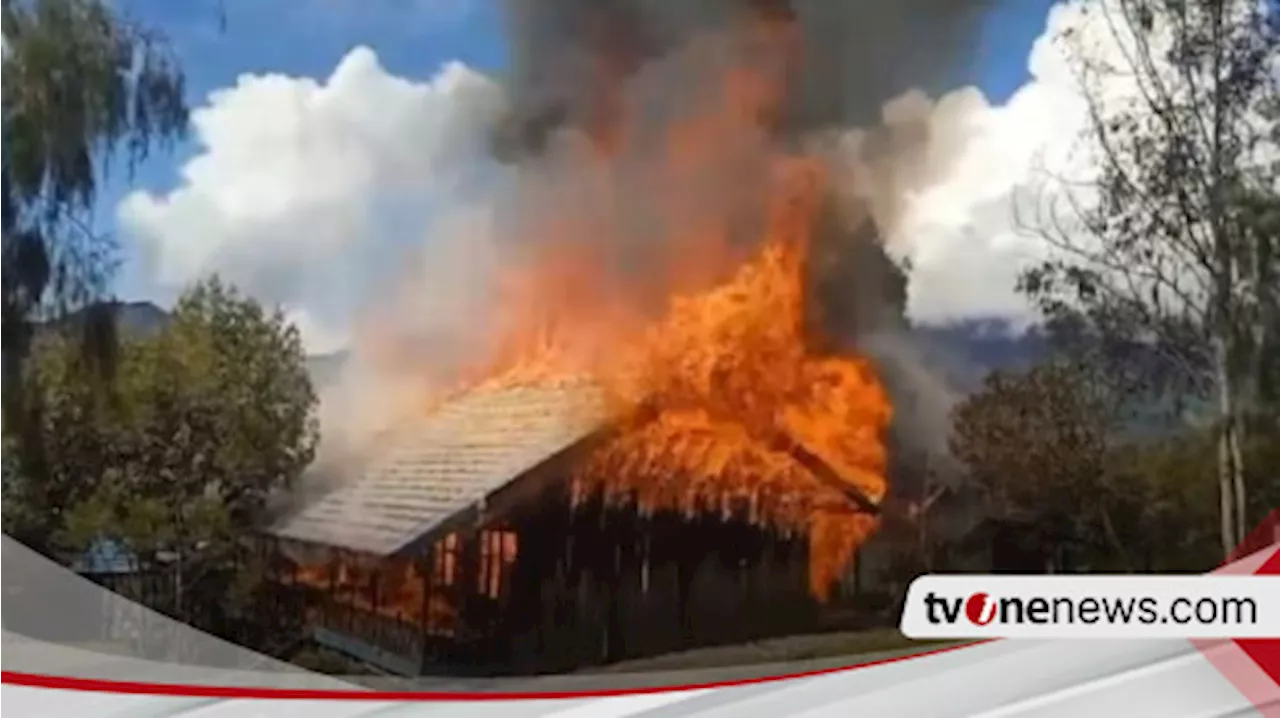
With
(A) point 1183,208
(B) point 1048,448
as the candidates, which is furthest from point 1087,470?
(A) point 1183,208

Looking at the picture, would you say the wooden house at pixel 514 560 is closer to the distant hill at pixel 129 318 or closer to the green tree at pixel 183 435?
the green tree at pixel 183 435

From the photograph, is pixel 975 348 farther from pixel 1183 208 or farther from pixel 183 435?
pixel 183 435

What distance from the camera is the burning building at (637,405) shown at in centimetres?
101

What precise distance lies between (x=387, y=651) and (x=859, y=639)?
297 mm

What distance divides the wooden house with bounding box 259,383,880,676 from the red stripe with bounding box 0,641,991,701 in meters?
0.02

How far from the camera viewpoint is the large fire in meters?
1.02

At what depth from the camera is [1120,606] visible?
1032mm

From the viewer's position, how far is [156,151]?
3.30 feet

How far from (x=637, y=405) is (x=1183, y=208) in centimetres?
37

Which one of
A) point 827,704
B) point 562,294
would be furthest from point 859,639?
point 562,294

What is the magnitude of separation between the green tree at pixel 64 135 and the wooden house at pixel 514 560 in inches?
7.5

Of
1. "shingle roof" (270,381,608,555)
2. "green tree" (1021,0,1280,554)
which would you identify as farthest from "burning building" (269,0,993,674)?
"green tree" (1021,0,1280,554)

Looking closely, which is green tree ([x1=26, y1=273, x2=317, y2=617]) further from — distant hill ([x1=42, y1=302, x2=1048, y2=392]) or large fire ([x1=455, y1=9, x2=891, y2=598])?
distant hill ([x1=42, y1=302, x2=1048, y2=392])

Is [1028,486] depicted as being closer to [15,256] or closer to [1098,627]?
[1098,627]
